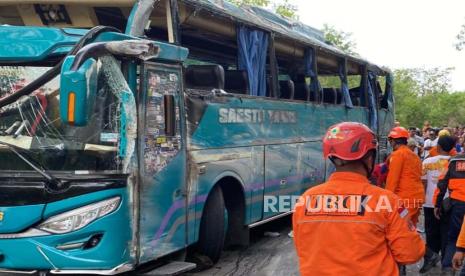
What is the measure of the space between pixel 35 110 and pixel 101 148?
686mm

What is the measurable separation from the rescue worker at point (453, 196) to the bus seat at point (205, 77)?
2733mm

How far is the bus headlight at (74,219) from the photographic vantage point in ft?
15.5

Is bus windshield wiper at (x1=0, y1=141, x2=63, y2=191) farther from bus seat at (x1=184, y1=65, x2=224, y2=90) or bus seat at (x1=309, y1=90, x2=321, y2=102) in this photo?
bus seat at (x1=309, y1=90, x2=321, y2=102)

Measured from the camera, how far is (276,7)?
37.2 m

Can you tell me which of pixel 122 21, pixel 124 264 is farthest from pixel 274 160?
pixel 124 264

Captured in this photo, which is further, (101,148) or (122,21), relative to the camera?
(122,21)

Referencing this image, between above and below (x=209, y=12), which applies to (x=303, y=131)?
below

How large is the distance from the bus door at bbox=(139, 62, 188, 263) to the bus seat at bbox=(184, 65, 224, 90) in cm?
92

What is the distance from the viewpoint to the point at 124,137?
4.84 meters

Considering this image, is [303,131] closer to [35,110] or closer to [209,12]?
[209,12]

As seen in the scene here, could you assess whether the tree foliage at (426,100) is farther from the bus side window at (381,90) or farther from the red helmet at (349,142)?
the red helmet at (349,142)

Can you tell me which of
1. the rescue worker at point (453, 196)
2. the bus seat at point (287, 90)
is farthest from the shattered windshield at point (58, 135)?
the bus seat at point (287, 90)

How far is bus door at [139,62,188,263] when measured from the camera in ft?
16.8

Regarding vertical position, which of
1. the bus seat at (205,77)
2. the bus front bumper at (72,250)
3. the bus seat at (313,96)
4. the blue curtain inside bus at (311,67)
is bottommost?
the bus front bumper at (72,250)
